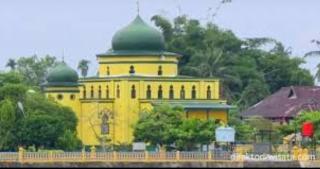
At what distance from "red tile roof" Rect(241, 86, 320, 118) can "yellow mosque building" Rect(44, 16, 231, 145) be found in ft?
19.7

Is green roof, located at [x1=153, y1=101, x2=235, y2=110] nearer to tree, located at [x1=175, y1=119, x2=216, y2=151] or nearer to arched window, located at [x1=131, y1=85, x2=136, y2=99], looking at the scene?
arched window, located at [x1=131, y1=85, x2=136, y2=99]

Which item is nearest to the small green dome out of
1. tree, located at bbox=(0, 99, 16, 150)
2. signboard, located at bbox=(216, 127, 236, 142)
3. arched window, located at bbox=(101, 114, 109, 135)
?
arched window, located at bbox=(101, 114, 109, 135)

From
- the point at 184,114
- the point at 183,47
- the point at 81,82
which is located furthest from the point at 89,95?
the point at 183,47

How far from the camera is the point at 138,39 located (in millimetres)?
104188

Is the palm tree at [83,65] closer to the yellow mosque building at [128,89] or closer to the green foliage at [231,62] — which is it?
the green foliage at [231,62]

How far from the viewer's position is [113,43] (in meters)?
106

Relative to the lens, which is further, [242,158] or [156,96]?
[156,96]

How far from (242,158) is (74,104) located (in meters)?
24.0

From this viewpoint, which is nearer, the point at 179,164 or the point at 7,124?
the point at 179,164

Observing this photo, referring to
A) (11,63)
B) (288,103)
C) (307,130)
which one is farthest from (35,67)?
(307,130)

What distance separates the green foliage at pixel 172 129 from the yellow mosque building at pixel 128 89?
522 centimetres

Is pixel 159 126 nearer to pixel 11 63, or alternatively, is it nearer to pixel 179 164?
pixel 179 164

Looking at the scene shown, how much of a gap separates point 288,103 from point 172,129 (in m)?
19.3

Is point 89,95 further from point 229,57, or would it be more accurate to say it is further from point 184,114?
point 229,57
